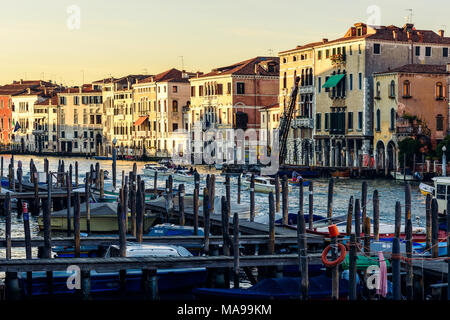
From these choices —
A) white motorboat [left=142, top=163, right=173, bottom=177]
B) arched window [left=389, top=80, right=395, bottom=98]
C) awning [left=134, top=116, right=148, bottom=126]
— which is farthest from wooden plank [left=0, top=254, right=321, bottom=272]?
awning [left=134, top=116, right=148, bottom=126]

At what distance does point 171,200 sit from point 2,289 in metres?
10.3

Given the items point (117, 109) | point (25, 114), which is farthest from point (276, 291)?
point (25, 114)

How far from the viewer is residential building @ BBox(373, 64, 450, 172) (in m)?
41.8

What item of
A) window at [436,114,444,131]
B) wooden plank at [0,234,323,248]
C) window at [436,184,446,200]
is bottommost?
wooden plank at [0,234,323,248]

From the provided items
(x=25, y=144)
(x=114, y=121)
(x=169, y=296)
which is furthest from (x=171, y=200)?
(x=25, y=144)

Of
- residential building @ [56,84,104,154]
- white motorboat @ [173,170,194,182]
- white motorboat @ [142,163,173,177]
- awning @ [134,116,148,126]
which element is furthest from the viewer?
residential building @ [56,84,104,154]

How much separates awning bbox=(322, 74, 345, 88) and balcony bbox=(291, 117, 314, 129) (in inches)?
116

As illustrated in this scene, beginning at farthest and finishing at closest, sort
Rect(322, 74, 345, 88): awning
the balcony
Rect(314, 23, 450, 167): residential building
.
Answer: the balcony
Rect(322, 74, 345, 88): awning
Rect(314, 23, 450, 167): residential building

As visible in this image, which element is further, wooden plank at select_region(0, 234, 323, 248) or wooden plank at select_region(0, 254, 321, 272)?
wooden plank at select_region(0, 234, 323, 248)

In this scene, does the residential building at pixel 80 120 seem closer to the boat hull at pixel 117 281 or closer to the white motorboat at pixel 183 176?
the white motorboat at pixel 183 176

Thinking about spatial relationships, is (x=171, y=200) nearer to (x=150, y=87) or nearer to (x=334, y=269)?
(x=334, y=269)

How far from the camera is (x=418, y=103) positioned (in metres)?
42.0

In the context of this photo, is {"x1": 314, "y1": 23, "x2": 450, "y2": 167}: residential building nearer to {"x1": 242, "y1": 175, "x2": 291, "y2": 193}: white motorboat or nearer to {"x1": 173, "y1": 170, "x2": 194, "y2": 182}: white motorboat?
{"x1": 173, "y1": 170, "x2": 194, "y2": 182}: white motorboat

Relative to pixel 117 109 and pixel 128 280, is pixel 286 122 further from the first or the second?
pixel 128 280
